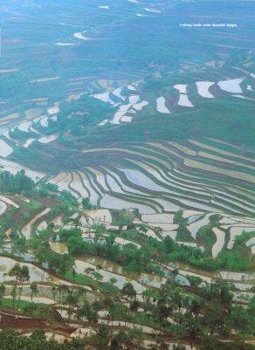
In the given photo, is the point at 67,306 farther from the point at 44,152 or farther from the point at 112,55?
the point at 112,55

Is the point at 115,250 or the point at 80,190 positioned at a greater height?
the point at 115,250

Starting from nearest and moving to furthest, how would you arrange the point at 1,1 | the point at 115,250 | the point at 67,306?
the point at 67,306 < the point at 115,250 < the point at 1,1

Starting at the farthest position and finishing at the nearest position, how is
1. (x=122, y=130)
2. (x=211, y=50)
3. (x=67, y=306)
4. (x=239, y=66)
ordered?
(x=211, y=50), (x=239, y=66), (x=122, y=130), (x=67, y=306)

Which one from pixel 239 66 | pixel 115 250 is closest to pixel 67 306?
pixel 115 250

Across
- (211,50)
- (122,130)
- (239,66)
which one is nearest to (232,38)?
(211,50)

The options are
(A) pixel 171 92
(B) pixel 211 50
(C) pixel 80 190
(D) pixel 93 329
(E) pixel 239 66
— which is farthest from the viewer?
(B) pixel 211 50

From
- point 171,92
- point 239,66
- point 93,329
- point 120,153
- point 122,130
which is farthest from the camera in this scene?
point 239,66

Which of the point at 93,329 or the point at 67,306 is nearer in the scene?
the point at 93,329

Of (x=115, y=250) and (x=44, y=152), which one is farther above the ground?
(x=115, y=250)

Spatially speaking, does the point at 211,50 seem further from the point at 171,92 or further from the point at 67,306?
the point at 67,306
